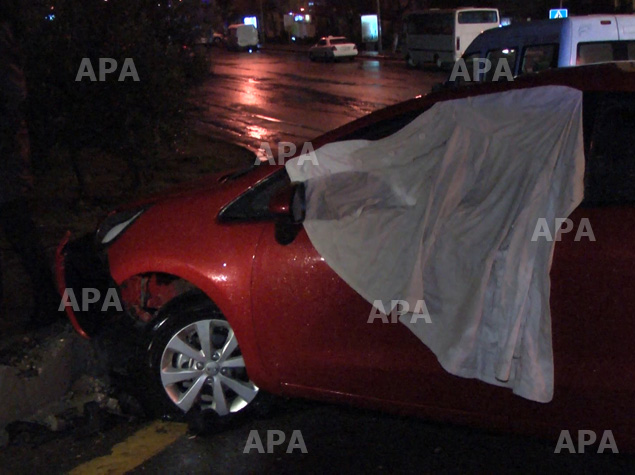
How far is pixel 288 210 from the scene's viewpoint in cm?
331

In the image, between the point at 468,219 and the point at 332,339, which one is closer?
the point at 468,219

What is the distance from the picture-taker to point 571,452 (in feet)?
11.4

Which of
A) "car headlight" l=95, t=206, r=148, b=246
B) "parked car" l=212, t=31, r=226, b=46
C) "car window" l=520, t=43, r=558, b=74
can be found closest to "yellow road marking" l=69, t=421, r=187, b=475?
"car headlight" l=95, t=206, r=148, b=246

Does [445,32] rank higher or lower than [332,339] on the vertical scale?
higher

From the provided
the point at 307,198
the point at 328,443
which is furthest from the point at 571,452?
the point at 307,198

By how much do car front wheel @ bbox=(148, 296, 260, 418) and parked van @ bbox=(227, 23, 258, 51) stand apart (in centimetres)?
4919

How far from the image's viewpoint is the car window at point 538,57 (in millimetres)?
8868

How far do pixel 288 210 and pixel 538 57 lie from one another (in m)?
6.76

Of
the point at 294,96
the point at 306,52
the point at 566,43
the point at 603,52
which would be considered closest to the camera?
the point at 566,43

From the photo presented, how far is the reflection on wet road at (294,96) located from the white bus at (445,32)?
1.04 m
